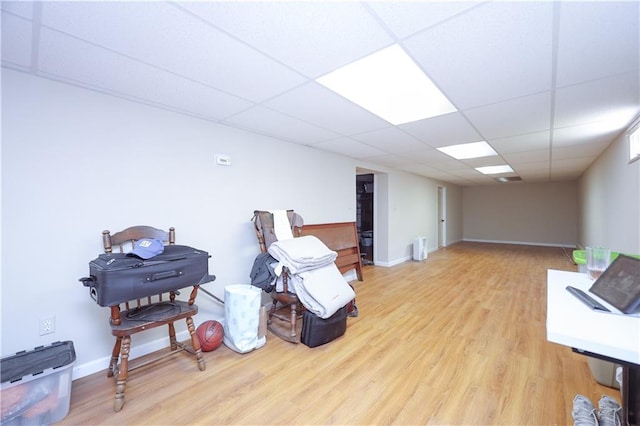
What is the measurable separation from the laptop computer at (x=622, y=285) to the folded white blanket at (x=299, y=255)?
1923 mm

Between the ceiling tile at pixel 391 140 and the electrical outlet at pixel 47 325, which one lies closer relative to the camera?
the electrical outlet at pixel 47 325

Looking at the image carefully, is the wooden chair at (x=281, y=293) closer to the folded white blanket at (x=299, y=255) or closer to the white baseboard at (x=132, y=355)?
the folded white blanket at (x=299, y=255)

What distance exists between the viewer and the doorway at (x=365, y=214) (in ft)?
20.4

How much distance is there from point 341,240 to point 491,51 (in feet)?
10.1

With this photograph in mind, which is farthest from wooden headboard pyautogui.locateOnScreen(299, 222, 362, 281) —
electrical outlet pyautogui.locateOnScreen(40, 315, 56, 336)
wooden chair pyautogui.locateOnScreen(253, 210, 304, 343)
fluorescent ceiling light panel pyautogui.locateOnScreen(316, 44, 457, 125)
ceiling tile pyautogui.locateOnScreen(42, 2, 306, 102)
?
electrical outlet pyautogui.locateOnScreen(40, 315, 56, 336)

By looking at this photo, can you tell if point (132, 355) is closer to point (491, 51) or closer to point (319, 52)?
point (319, 52)

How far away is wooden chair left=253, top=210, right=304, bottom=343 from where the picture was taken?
2.61 m

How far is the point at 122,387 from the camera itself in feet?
5.60

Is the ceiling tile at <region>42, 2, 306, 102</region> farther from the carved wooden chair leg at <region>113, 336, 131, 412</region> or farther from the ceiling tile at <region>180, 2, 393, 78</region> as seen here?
the carved wooden chair leg at <region>113, 336, 131, 412</region>

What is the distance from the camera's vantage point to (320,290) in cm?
253

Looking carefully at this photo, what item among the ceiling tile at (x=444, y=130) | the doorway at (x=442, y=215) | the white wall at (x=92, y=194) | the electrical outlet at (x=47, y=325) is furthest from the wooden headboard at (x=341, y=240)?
the doorway at (x=442, y=215)

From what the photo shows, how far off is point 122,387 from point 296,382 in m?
1.11

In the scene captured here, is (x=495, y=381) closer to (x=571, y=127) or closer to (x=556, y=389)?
(x=556, y=389)

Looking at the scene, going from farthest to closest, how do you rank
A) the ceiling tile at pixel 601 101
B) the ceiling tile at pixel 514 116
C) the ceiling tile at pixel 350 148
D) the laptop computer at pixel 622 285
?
the ceiling tile at pixel 350 148 < the ceiling tile at pixel 514 116 < the ceiling tile at pixel 601 101 < the laptop computer at pixel 622 285
